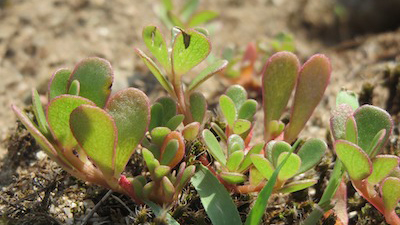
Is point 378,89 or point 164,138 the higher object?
point 164,138

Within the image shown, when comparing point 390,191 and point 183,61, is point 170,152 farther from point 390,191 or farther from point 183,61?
point 390,191

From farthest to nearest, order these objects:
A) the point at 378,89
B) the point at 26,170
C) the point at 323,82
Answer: the point at 378,89 → the point at 26,170 → the point at 323,82

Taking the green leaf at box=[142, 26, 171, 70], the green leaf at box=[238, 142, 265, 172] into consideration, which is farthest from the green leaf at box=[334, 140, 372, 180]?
the green leaf at box=[142, 26, 171, 70]

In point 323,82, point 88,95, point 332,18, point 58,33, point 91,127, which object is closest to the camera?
point 91,127

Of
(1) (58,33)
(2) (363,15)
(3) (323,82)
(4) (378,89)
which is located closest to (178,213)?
(3) (323,82)

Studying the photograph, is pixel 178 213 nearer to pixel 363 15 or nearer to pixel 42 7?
pixel 42 7

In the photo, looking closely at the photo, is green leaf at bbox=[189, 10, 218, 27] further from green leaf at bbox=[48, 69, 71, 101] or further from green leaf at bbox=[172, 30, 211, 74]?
green leaf at bbox=[48, 69, 71, 101]

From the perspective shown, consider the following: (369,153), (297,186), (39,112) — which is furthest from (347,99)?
(39,112)

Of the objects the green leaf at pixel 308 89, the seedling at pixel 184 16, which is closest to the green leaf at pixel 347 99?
the green leaf at pixel 308 89
